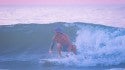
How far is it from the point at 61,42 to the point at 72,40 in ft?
0.41

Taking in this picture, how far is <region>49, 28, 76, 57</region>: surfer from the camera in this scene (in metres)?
3.47

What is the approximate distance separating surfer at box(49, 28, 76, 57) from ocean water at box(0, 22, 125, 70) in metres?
0.05

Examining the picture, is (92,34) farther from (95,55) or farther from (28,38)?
(28,38)

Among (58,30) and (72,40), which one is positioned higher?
(58,30)

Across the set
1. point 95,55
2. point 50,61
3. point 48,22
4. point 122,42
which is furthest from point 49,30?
Result: point 122,42

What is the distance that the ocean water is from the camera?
3439 millimetres

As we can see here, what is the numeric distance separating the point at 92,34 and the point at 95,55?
256 mm

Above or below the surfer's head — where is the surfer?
below

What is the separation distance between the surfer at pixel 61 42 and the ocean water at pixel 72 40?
0.05 meters

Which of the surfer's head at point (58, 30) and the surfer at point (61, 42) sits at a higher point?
Result: the surfer's head at point (58, 30)

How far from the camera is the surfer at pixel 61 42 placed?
3.47 meters

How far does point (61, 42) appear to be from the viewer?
11.6 ft

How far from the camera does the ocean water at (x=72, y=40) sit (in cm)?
344

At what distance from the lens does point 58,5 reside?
3.51 metres
